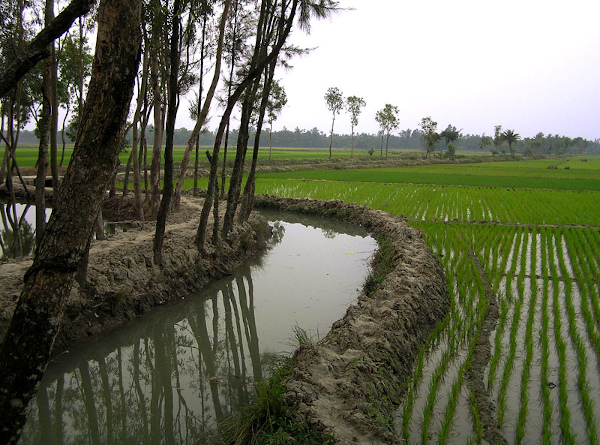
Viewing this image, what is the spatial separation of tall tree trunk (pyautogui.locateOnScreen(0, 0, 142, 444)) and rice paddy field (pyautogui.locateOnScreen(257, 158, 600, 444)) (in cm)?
312

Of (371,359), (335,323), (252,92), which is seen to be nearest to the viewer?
(371,359)

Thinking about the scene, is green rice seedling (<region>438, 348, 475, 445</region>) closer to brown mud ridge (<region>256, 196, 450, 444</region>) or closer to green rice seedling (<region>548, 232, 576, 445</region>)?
brown mud ridge (<region>256, 196, 450, 444</region>)

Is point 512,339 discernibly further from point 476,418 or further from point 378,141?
point 378,141

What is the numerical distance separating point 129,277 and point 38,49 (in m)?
5.45

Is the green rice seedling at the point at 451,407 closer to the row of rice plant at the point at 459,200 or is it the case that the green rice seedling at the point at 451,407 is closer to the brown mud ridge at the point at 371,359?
the brown mud ridge at the point at 371,359

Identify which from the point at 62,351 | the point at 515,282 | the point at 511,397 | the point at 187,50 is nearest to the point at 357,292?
the point at 515,282

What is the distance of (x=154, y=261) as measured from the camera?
811 centimetres

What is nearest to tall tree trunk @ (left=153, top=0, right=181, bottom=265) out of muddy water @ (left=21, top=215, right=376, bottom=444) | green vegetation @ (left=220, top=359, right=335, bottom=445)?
muddy water @ (left=21, top=215, right=376, bottom=444)

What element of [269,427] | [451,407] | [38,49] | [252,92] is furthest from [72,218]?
[252,92]

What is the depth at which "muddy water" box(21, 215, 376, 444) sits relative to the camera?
4.50 metres

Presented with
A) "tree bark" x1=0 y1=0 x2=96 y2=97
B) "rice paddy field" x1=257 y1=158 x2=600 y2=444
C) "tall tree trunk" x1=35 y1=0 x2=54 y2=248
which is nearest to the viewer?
"tree bark" x1=0 y1=0 x2=96 y2=97

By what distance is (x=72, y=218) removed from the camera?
2627 millimetres

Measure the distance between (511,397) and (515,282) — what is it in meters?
4.67

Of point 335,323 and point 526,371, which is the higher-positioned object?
point 335,323
